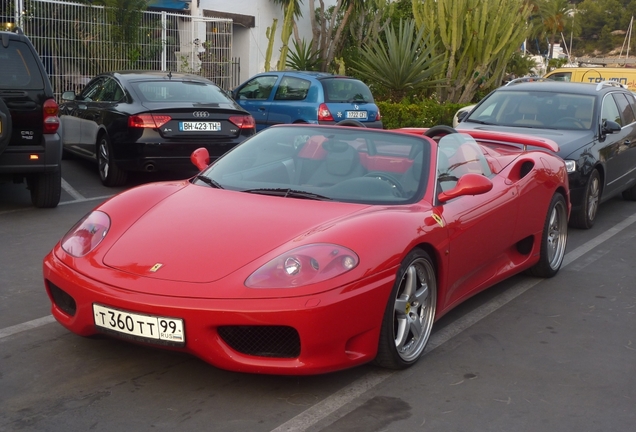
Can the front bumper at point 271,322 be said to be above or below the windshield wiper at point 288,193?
below

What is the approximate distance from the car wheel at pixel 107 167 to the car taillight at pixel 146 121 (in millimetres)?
612

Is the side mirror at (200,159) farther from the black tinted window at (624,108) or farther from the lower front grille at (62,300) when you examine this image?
the black tinted window at (624,108)

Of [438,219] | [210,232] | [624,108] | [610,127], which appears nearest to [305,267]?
[210,232]

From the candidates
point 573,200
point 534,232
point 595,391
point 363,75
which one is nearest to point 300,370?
point 595,391

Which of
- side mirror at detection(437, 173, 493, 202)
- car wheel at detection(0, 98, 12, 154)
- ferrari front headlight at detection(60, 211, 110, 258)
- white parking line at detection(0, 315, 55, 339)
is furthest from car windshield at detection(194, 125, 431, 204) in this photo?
car wheel at detection(0, 98, 12, 154)

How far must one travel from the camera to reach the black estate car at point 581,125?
9.13 metres

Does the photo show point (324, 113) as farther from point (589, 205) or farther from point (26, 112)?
point (26, 112)

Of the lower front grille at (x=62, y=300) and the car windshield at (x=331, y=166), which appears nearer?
the lower front grille at (x=62, y=300)

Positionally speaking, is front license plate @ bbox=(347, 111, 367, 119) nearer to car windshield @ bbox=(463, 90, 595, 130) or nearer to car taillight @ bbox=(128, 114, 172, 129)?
car windshield @ bbox=(463, 90, 595, 130)

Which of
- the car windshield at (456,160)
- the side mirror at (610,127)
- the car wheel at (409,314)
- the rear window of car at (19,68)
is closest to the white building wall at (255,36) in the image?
the rear window of car at (19,68)

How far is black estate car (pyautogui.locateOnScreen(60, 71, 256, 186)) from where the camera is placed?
10.5 metres

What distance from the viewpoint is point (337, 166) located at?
5309 millimetres

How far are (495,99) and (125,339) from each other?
7.74 m

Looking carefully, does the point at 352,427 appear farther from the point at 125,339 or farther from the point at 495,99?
the point at 495,99
